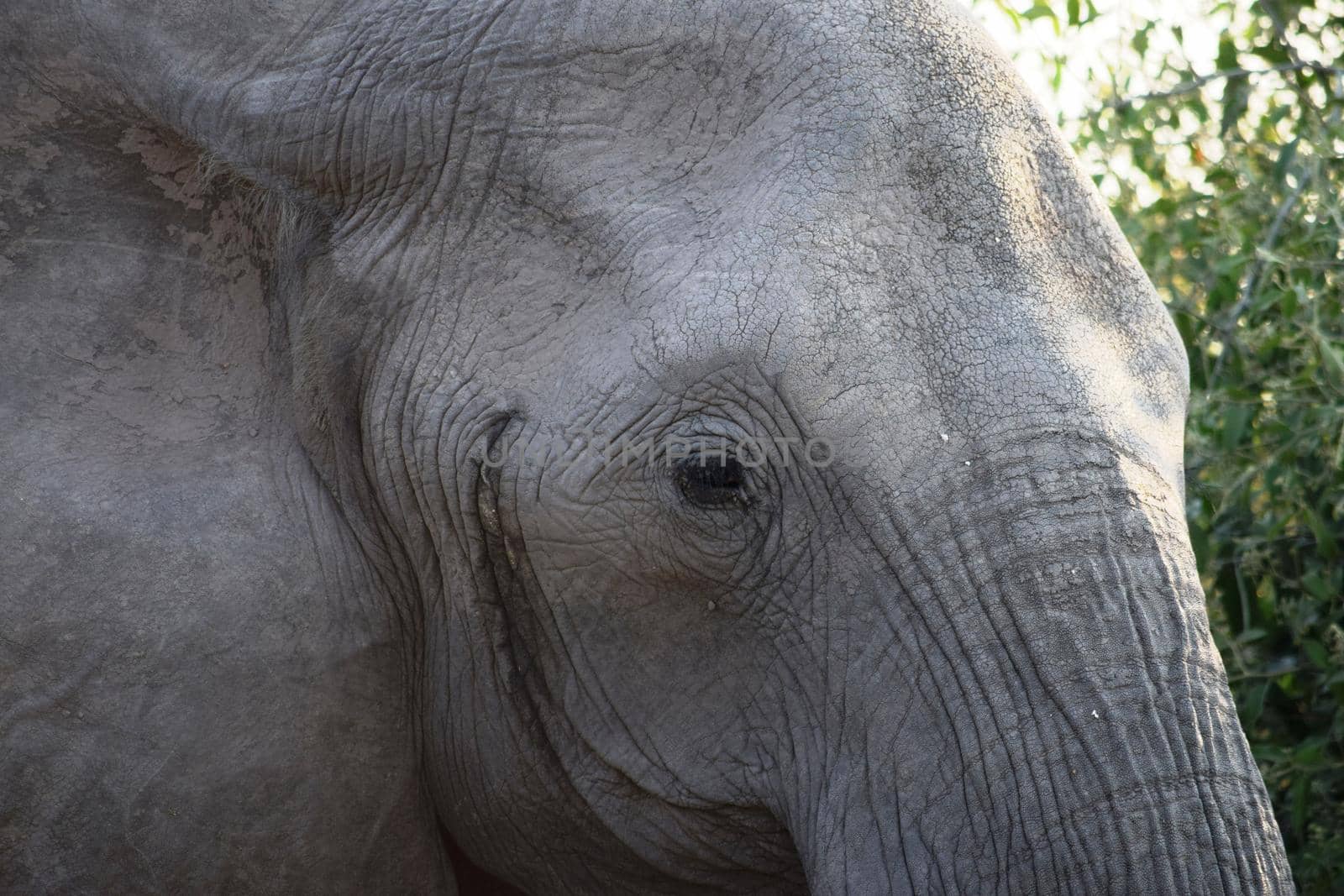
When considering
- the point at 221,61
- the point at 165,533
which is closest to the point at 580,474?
the point at 165,533

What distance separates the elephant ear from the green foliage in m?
1.98

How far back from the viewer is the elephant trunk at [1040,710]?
1623mm

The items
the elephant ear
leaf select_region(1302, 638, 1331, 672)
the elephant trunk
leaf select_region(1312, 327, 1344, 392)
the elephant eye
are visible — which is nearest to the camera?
the elephant trunk

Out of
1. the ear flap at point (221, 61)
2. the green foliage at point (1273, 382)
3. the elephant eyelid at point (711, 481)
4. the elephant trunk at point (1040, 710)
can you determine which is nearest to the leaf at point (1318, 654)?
the green foliage at point (1273, 382)

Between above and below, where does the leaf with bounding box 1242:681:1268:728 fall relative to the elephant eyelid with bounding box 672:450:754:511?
above

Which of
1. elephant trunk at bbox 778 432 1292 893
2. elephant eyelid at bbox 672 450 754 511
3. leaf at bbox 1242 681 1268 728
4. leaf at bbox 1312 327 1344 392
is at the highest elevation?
leaf at bbox 1312 327 1344 392

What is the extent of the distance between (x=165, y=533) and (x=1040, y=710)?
1007 millimetres

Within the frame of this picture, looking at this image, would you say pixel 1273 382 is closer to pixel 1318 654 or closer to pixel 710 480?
pixel 1318 654

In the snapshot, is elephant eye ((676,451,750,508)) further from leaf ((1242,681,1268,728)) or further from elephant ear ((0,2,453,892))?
leaf ((1242,681,1268,728))

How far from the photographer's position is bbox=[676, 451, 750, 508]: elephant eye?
1.78 m

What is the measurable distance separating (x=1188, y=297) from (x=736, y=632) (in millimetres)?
2523

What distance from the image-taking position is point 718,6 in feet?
6.15

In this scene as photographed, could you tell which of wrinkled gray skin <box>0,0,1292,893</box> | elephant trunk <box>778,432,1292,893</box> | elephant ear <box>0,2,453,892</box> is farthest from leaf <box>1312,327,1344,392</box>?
elephant ear <box>0,2,453,892</box>

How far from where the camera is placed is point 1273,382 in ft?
11.5
